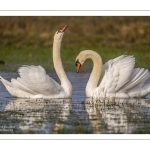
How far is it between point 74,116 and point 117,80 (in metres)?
2.77

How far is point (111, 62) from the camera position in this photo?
17547 mm

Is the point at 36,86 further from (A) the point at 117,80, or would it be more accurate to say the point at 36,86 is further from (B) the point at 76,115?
(B) the point at 76,115

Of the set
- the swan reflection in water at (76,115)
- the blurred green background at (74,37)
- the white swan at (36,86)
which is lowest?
the swan reflection in water at (76,115)

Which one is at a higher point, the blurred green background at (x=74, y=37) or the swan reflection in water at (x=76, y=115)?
the blurred green background at (x=74, y=37)

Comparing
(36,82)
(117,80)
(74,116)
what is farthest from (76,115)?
(117,80)

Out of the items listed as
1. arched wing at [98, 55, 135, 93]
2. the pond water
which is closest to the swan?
arched wing at [98, 55, 135, 93]

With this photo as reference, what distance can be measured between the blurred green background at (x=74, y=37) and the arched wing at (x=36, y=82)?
9720 millimetres

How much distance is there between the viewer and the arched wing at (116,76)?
1694 cm

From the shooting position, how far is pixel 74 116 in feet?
47.8

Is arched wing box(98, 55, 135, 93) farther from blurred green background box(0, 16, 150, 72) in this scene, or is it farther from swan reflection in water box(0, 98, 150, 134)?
blurred green background box(0, 16, 150, 72)

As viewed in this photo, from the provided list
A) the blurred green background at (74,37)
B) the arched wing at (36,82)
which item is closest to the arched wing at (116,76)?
the arched wing at (36,82)

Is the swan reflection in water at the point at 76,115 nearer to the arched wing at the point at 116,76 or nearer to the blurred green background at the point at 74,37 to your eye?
the arched wing at the point at 116,76

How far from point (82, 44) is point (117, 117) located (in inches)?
701
